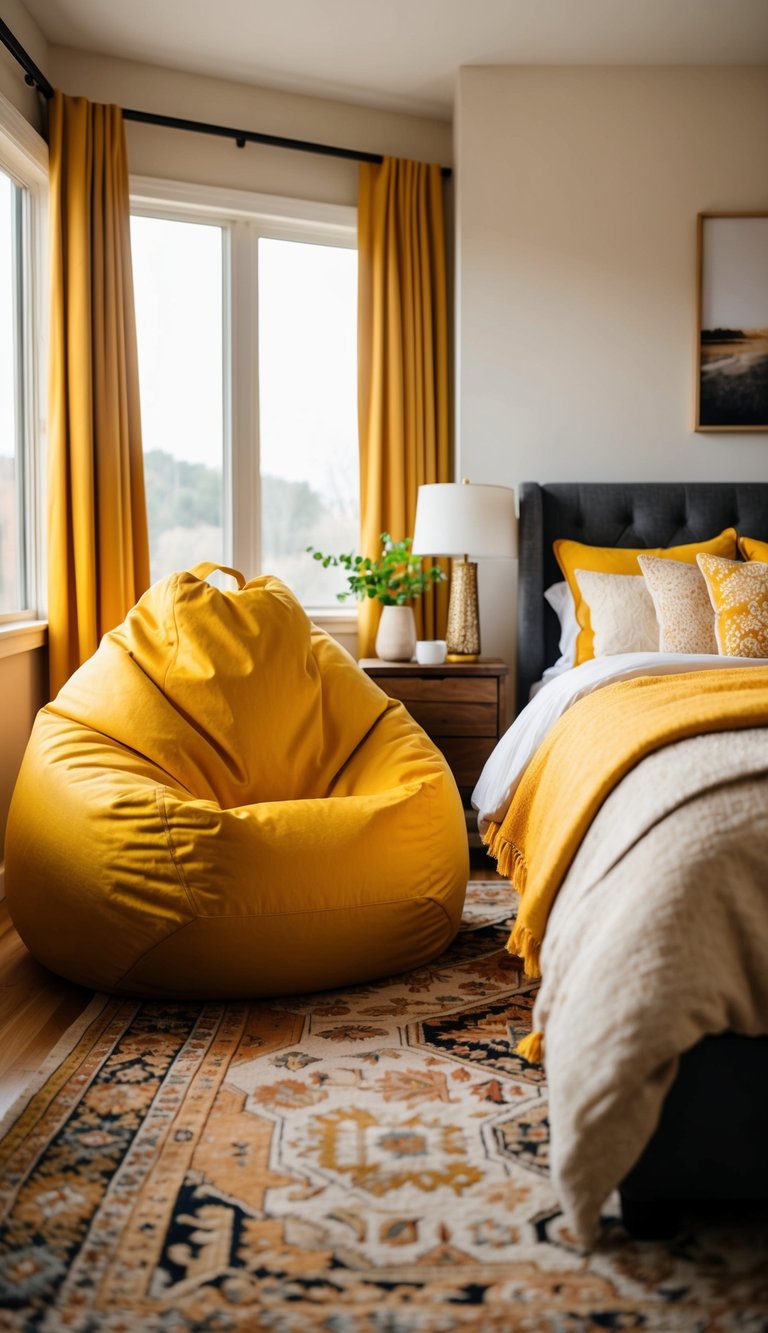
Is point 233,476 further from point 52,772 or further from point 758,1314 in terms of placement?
point 758,1314

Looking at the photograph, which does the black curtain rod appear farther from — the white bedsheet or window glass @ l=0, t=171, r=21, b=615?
the white bedsheet

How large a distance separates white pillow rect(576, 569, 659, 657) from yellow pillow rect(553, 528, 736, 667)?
7cm

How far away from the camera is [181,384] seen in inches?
158

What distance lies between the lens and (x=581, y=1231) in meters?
1.27

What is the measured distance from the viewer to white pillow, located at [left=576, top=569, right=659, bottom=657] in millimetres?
3303

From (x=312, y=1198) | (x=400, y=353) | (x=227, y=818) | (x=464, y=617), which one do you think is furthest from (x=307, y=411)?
(x=312, y=1198)

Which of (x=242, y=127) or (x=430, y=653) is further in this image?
(x=242, y=127)

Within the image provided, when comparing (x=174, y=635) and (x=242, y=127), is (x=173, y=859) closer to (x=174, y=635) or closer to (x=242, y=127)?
(x=174, y=635)

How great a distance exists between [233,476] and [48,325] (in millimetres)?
865

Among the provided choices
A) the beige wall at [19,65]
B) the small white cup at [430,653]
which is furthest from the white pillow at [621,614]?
the beige wall at [19,65]

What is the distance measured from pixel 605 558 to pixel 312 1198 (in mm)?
2544

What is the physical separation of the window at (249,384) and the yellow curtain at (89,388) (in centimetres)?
28

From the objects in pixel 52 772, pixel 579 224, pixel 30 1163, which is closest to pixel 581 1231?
pixel 30 1163

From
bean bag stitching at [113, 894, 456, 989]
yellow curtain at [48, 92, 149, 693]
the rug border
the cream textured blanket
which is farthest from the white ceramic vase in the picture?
the cream textured blanket
